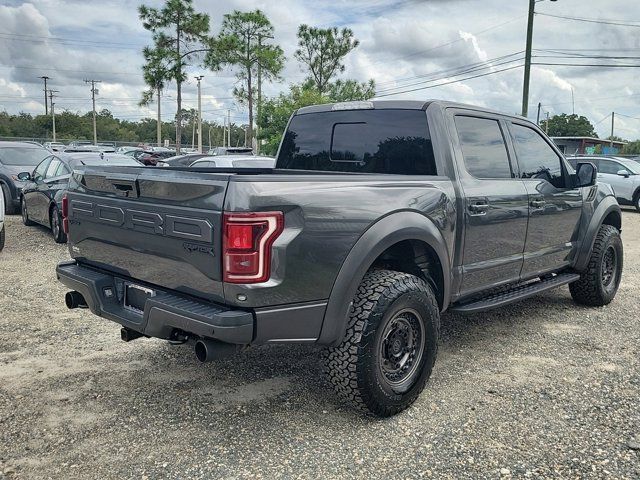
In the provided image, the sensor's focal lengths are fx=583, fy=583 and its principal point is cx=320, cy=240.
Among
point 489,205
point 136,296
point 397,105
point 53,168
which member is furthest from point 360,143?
point 53,168

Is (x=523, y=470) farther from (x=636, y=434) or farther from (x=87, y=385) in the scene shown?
(x=87, y=385)

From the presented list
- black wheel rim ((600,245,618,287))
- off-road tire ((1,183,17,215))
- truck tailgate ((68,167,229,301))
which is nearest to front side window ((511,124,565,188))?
black wheel rim ((600,245,618,287))

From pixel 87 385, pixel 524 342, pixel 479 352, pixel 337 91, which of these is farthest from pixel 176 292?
pixel 337 91

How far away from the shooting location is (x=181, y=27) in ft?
91.4

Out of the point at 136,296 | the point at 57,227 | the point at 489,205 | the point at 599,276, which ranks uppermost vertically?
the point at 489,205

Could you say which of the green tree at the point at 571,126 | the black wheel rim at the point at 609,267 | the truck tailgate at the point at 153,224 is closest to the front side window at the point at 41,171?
the truck tailgate at the point at 153,224

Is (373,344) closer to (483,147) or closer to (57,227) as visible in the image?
(483,147)

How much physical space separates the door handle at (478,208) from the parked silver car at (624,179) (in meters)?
13.0

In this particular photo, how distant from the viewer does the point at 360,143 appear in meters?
4.41

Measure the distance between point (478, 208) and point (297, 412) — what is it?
1860 mm

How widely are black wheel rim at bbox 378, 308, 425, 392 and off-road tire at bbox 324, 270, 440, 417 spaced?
0.05 ft

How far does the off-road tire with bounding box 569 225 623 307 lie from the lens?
5723 mm

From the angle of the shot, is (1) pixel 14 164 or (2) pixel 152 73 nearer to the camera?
(1) pixel 14 164

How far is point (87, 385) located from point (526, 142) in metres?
3.91
